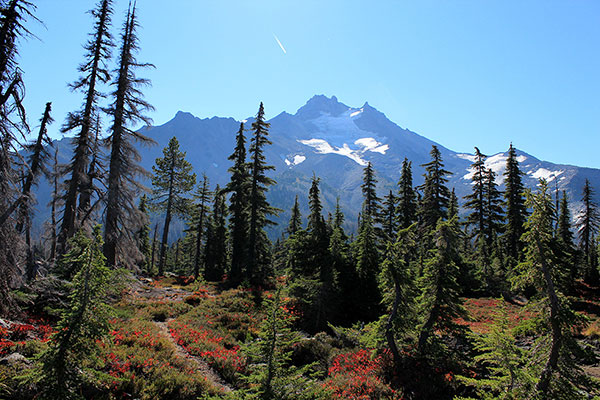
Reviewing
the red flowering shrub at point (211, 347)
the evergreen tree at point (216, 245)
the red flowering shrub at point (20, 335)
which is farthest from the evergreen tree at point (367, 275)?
the evergreen tree at point (216, 245)

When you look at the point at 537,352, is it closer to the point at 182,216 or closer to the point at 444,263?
the point at 444,263

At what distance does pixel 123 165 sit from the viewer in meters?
16.6

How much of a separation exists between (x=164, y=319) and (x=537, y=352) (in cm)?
1653

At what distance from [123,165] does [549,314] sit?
1917 centimetres

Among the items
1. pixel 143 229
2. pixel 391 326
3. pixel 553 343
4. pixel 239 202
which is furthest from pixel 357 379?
pixel 239 202

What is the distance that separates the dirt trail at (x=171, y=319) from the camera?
11.1m

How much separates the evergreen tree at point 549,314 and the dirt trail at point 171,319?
31.2ft

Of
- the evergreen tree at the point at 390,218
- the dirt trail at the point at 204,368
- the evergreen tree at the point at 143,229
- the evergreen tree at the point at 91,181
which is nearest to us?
the dirt trail at the point at 204,368

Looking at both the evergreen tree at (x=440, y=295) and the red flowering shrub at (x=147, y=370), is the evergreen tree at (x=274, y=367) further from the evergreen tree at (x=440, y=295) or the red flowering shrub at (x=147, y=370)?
the evergreen tree at (x=440, y=295)

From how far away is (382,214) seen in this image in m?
37.6

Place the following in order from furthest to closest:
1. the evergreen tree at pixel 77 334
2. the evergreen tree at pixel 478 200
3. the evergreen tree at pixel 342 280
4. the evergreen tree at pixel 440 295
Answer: the evergreen tree at pixel 478 200
the evergreen tree at pixel 342 280
the evergreen tree at pixel 440 295
the evergreen tree at pixel 77 334

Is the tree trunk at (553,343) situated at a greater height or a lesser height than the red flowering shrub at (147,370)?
greater

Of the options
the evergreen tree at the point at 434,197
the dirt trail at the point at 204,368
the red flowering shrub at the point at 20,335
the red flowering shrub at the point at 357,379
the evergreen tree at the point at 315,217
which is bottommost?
the red flowering shrub at the point at 357,379

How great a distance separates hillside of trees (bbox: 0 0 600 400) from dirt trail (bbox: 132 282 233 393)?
0.33 ft
